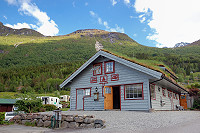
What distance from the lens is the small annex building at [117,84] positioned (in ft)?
48.8

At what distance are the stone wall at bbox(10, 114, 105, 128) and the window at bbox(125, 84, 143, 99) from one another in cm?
619

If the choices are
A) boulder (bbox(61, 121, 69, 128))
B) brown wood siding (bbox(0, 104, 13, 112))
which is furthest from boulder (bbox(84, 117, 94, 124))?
brown wood siding (bbox(0, 104, 13, 112))

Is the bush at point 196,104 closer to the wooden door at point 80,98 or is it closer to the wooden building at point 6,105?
the wooden door at point 80,98

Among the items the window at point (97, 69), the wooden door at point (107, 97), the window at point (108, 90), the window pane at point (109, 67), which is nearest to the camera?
the wooden door at point (107, 97)

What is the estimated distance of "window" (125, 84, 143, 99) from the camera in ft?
50.0

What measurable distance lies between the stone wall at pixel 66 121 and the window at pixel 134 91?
6.19 m

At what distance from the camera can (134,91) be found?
15.6 metres

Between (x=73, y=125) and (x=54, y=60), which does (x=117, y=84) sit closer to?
(x=73, y=125)

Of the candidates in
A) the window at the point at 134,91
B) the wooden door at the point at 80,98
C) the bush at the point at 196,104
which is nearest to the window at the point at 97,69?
the wooden door at the point at 80,98

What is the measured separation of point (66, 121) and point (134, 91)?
676 centimetres

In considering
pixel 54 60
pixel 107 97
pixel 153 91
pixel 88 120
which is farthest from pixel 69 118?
pixel 54 60

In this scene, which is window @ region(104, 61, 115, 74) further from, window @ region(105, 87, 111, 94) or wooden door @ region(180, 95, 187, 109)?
wooden door @ region(180, 95, 187, 109)

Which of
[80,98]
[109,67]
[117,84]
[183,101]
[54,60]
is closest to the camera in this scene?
[117,84]

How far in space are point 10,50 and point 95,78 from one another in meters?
193
